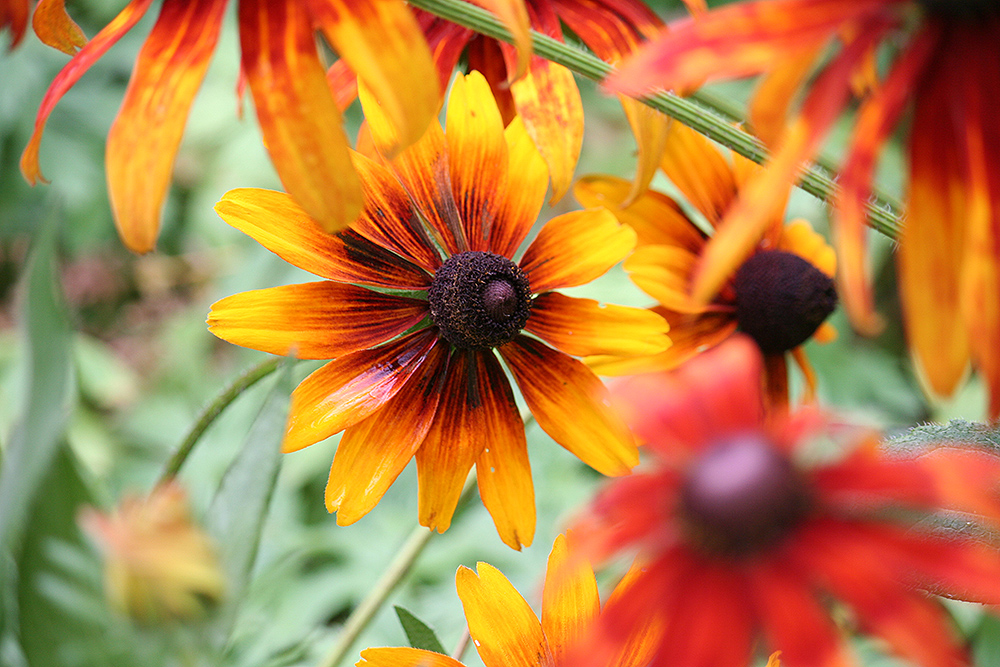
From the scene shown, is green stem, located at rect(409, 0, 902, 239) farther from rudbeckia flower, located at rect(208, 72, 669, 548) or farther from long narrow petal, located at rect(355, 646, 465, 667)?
long narrow petal, located at rect(355, 646, 465, 667)

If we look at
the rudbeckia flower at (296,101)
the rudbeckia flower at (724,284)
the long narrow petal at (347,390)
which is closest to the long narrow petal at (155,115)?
the rudbeckia flower at (296,101)

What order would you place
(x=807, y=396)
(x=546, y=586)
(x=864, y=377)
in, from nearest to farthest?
1. (x=546, y=586)
2. (x=807, y=396)
3. (x=864, y=377)

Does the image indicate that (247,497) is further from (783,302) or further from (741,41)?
(783,302)

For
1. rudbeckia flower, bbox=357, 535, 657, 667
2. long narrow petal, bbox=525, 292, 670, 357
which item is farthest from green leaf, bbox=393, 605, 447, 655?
long narrow petal, bbox=525, 292, 670, 357

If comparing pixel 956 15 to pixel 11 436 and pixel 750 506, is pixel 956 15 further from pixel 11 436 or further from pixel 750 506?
pixel 11 436

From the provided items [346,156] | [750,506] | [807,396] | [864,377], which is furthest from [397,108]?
[864,377]

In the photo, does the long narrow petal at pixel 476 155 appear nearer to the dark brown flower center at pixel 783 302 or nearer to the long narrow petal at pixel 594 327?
the long narrow petal at pixel 594 327
